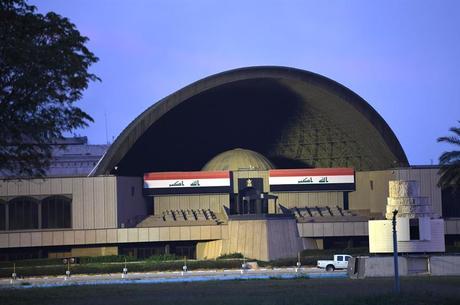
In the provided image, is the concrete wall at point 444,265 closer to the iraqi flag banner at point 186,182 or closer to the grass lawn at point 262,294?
the grass lawn at point 262,294

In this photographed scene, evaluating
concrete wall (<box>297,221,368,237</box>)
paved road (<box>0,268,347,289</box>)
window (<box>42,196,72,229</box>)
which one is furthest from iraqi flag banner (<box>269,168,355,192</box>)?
paved road (<box>0,268,347,289</box>)

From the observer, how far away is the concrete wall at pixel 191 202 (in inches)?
3826

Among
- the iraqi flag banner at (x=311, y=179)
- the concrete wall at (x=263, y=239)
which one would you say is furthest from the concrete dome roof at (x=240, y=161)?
the concrete wall at (x=263, y=239)

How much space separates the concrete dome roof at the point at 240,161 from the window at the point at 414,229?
112 feet

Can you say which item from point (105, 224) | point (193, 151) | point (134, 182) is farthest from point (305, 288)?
point (193, 151)

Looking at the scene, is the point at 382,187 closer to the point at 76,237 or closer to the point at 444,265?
the point at 76,237

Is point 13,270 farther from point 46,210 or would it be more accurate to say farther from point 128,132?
point 128,132

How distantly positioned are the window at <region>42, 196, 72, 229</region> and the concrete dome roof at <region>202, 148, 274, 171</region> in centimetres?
1848

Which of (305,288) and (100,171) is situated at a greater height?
(100,171)

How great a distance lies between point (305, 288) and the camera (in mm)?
44031

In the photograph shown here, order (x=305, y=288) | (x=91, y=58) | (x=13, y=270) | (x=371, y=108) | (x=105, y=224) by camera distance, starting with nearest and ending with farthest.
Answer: (x=91, y=58) < (x=305, y=288) < (x=13, y=270) < (x=105, y=224) < (x=371, y=108)

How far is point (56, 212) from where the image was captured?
3455 inches

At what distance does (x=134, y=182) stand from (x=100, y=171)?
559 centimetres

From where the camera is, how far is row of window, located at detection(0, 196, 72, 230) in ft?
288
